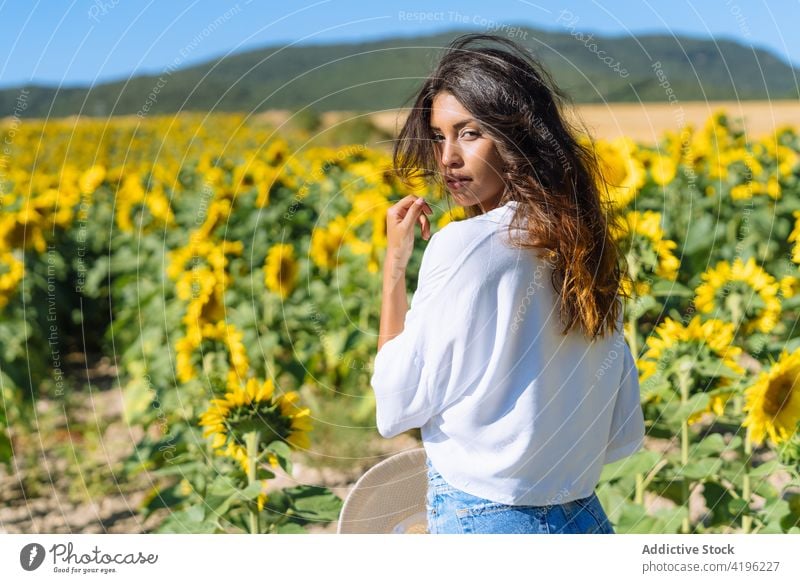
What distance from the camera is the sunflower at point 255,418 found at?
2.08 meters

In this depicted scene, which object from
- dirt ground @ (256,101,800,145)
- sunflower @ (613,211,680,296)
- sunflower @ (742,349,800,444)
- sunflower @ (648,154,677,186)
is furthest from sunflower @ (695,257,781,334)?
dirt ground @ (256,101,800,145)

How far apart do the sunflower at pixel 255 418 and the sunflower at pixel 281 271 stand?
69.4 inches

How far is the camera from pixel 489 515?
1.51 m

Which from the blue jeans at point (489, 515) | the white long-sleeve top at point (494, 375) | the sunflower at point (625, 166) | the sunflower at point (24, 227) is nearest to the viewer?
the white long-sleeve top at point (494, 375)

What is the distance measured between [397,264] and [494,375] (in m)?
0.27

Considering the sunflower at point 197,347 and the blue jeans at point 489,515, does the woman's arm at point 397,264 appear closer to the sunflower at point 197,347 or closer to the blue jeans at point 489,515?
the blue jeans at point 489,515

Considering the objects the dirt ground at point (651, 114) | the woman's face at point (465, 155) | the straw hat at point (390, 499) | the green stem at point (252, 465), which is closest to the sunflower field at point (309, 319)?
the green stem at point (252, 465)

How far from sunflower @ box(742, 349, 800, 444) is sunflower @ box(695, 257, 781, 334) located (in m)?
0.56

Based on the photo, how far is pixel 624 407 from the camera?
167cm

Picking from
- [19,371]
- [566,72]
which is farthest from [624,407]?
[566,72]

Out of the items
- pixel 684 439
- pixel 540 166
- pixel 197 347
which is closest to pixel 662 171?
pixel 684 439

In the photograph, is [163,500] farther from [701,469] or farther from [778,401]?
[778,401]

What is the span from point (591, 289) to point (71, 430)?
335 centimetres
